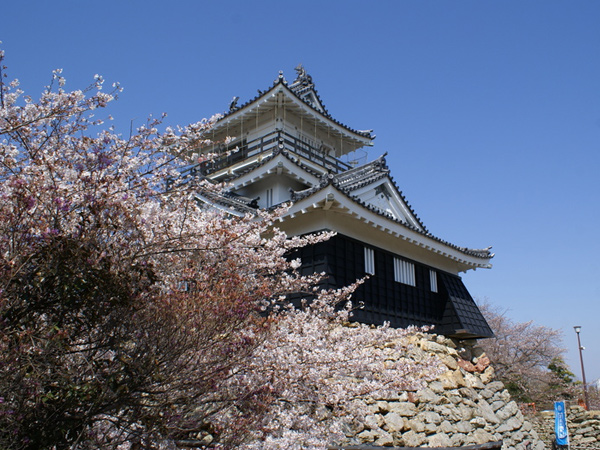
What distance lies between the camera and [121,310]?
3.84 metres

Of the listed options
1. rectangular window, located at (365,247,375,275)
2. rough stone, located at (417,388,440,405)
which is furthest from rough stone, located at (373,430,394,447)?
rectangular window, located at (365,247,375,275)

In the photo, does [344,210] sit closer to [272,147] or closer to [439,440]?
[439,440]

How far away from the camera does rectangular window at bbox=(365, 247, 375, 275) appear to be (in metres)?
11.9

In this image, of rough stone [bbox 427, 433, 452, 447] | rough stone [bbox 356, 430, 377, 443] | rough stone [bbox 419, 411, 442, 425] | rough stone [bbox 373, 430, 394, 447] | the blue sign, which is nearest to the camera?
rough stone [bbox 356, 430, 377, 443]

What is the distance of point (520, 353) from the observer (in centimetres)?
2511

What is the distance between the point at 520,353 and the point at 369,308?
56.2ft

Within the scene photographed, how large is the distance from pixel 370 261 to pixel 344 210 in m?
1.84

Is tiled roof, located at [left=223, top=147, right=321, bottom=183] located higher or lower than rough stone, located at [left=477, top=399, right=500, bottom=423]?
higher

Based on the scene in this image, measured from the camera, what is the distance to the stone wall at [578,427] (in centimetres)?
1959

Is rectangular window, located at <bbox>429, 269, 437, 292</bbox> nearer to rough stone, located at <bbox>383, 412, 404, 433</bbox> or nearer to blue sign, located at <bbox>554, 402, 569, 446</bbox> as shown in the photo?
rough stone, located at <bbox>383, 412, 404, 433</bbox>

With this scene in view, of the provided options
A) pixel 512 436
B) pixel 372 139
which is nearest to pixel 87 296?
pixel 512 436

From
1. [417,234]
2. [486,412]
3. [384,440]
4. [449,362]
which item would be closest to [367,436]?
[384,440]

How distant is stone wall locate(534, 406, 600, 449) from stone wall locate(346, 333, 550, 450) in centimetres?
783

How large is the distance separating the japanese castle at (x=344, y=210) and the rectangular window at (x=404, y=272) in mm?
27
